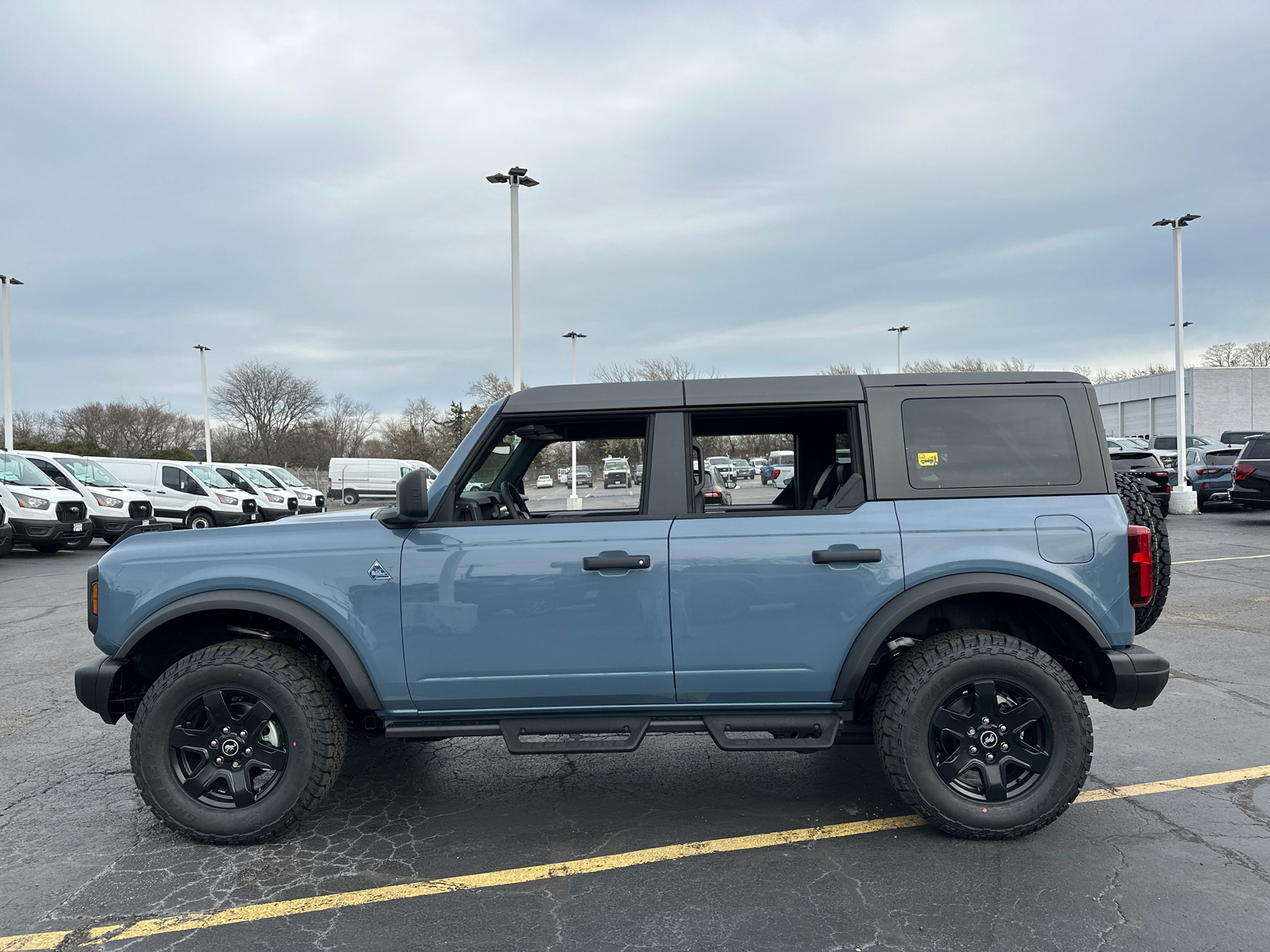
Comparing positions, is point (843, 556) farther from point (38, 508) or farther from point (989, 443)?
point (38, 508)

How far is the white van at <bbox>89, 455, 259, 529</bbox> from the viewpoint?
22.4 meters

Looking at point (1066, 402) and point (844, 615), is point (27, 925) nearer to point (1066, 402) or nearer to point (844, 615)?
point (844, 615)

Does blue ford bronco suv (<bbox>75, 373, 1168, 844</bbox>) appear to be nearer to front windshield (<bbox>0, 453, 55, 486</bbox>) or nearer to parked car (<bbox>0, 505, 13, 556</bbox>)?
parked car (<bbox>0, 505, 13, 556</bbox>)

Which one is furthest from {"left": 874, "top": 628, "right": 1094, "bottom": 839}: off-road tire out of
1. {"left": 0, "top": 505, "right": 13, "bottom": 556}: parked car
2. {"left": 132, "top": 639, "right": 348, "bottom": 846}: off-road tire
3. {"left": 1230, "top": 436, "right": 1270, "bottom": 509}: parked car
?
{"left": 1230, "top": 436, "right": 1270, "bottom": 509}: parked car

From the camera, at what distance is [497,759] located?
4.88 metres

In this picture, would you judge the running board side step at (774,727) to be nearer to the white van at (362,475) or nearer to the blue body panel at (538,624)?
the blue body panel at (538,624)

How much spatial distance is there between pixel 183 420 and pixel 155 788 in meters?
72.9

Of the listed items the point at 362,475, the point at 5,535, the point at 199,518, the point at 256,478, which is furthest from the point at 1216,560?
the point at 362,475

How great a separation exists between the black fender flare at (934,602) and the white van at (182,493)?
71.8ft

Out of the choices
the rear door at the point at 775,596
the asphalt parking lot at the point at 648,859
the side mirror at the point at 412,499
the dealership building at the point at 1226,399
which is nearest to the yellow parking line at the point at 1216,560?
the asphalt parking lot at the point at 648,859

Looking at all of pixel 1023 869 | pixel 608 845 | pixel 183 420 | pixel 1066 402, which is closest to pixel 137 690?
pixel 608 845

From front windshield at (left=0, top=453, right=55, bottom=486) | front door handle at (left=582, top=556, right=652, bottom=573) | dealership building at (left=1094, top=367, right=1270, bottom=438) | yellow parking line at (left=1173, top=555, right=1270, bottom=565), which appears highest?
dealership building at (left=1094, top=367, right=1270, bottom=438)

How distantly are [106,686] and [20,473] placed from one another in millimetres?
15434

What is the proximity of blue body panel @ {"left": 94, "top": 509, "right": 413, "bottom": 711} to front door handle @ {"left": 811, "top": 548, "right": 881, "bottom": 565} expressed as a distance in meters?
1.76
